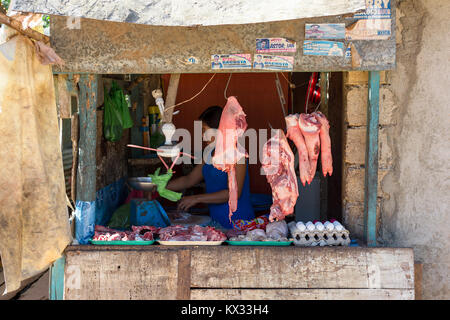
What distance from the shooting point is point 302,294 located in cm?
352

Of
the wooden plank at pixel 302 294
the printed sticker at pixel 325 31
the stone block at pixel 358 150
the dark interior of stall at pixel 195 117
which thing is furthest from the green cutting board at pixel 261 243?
the printed sticker at pixel 325 31

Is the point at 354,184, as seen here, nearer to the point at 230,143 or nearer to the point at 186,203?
the point at 230,143

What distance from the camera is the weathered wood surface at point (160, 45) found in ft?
11.3

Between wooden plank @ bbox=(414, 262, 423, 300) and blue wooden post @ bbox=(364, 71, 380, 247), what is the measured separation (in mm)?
396

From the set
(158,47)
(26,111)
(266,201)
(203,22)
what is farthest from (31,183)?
(266,201)

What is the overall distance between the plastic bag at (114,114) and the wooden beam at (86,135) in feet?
2.34

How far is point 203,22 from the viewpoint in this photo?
2.95m

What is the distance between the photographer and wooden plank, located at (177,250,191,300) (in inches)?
140

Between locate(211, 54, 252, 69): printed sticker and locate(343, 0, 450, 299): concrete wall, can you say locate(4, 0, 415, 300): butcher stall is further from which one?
locate(343, 0, 450, 299): concrete wall

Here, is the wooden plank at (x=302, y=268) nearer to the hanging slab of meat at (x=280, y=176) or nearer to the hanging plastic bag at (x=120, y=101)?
the hanging slab of meat at (x=280, y=176)

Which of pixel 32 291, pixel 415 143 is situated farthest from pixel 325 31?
pixel 32 291

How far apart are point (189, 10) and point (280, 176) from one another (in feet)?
5.38

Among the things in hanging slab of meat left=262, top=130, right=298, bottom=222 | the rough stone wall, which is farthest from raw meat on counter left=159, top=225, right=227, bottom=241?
the rough stone wall

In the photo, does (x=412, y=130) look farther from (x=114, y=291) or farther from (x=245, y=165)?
(x=114, y=291)
